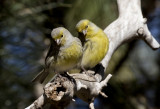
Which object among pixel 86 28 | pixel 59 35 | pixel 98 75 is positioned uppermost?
pixel 59 35

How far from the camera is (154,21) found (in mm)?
3670

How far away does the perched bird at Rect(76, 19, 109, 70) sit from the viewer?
291cm

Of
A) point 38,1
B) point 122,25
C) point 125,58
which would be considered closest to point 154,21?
point 125,58

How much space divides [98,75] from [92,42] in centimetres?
43

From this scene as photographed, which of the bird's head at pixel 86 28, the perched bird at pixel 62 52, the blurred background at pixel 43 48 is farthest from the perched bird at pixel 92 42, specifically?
the perched bird at pixel 62 52

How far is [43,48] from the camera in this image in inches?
123

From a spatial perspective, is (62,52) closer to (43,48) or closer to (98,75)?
(98,75)

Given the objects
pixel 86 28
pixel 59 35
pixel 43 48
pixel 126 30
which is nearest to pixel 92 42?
pixel 86 28

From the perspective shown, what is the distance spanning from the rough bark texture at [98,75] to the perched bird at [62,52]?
113 millimetres

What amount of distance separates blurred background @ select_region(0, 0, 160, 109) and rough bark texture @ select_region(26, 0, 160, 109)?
0.18m

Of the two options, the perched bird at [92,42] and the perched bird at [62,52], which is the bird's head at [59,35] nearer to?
the perched bird at [62,52]

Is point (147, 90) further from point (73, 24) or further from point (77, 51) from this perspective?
point (77, 51)

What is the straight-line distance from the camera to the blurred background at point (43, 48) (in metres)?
2.84

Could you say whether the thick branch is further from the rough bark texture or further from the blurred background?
the blurred background
